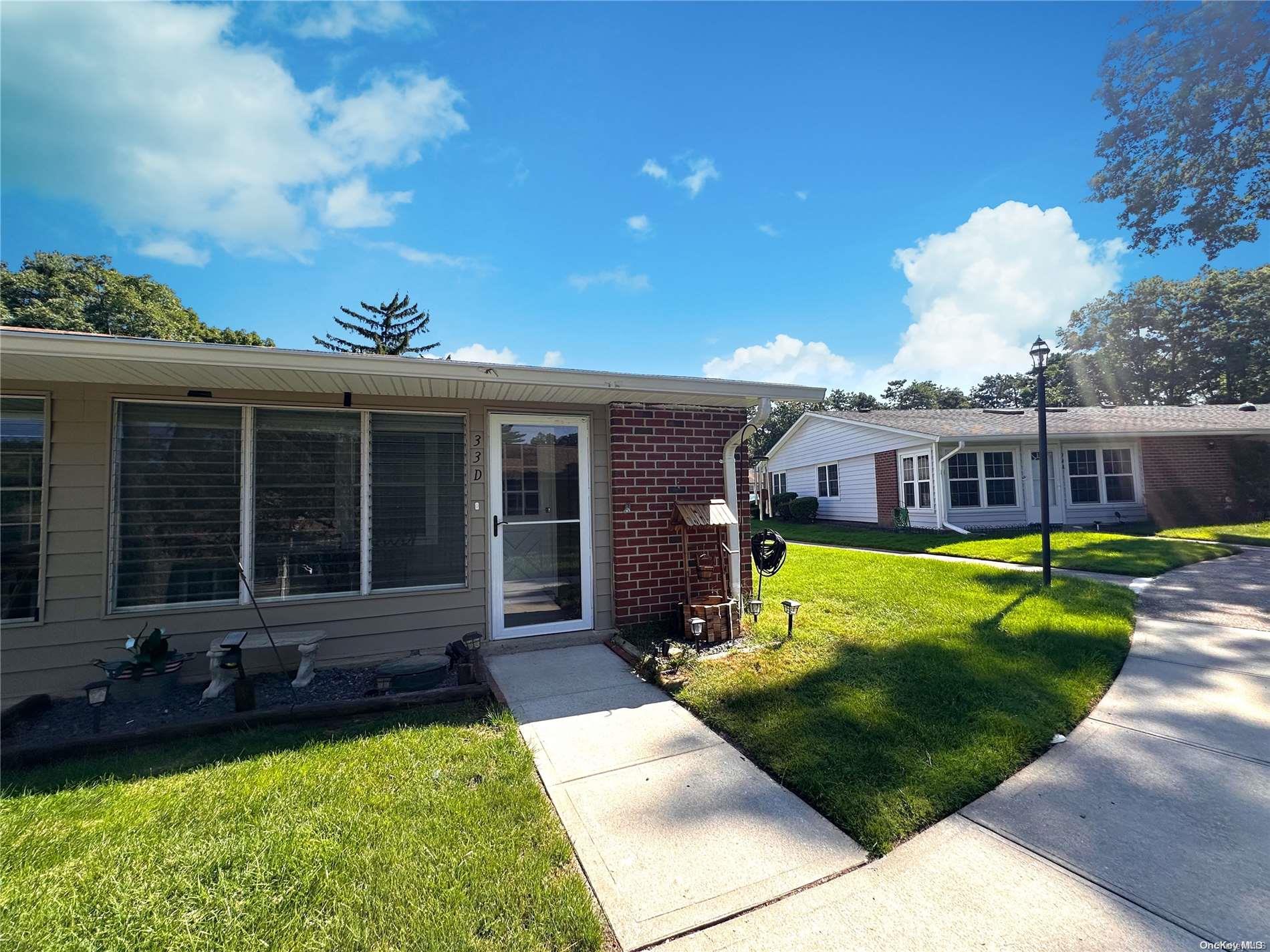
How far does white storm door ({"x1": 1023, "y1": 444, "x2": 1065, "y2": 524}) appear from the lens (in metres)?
13.5

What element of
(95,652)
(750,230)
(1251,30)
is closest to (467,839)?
(95,652)

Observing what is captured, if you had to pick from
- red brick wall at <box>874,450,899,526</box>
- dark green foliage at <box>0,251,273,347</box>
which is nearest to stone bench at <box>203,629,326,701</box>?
red brick wall at <box>874,450,899,526</box>

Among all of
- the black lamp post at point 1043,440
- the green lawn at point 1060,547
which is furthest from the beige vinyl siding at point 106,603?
the green lawn at point 1060,547

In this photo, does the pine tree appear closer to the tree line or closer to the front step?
the tree line

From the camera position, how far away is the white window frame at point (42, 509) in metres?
3.70

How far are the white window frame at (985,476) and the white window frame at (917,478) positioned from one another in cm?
47

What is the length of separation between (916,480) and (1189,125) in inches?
561

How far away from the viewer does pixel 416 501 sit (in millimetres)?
4617

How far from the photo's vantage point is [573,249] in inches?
421

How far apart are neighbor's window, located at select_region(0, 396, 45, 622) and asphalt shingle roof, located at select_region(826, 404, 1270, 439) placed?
14920 millimetres

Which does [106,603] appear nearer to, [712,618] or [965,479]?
[712,618]

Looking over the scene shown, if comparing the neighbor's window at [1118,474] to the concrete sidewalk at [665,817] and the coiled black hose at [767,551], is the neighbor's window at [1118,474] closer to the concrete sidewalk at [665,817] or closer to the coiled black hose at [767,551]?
the coiled black hose at [767,551]

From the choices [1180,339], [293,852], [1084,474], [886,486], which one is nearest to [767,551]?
[293,852]

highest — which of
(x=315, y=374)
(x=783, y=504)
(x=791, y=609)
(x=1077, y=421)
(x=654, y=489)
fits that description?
(x=1077, y=421)
